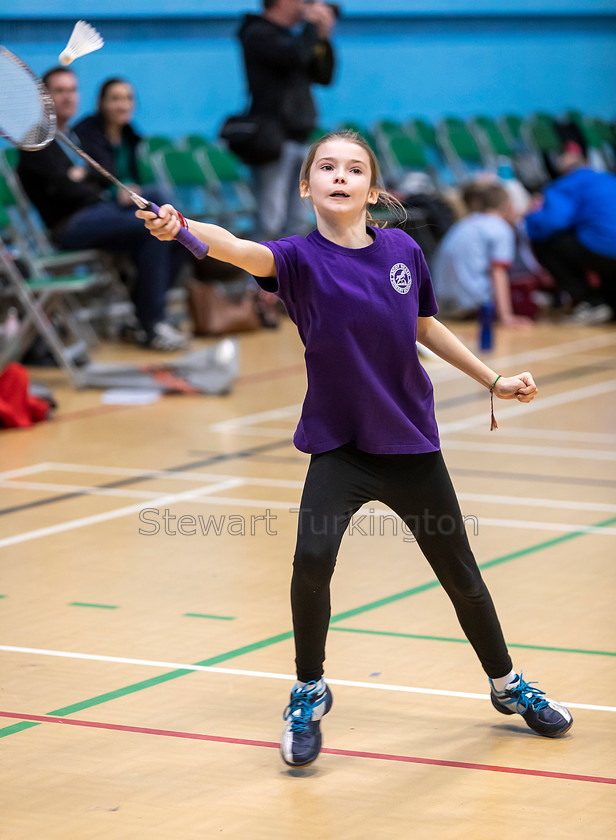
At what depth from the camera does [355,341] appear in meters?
3.04

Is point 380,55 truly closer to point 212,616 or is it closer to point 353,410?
point 212,616

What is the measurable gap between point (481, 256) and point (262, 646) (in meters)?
6.96

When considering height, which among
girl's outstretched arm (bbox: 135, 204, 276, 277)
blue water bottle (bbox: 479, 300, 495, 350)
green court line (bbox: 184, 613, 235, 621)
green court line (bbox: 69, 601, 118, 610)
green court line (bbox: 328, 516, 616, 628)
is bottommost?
blue water bottle (bbox: 479, 300, 495, 350)

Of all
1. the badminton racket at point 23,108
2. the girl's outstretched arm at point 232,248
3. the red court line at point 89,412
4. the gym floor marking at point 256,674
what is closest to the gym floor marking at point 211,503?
the red court line at point 89,412

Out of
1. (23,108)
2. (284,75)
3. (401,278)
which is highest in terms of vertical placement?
(23,108)

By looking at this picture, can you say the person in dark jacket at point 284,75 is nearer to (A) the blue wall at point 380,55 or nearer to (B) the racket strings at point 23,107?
(A) the blue wall at point 380,55

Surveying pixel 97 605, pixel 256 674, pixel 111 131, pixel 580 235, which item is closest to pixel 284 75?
pixel 111 131

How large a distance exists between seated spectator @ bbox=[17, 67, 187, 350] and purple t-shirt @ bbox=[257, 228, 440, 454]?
5722 mm

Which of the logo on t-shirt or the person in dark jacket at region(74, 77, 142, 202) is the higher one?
the logo on t-shirt

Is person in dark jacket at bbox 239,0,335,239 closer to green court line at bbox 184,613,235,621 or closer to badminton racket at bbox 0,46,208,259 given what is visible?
green court line at bbox 184,613,235,621

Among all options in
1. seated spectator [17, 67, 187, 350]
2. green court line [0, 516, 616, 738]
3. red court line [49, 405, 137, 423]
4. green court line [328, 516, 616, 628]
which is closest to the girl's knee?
green court line [0, 516, 616, 738]

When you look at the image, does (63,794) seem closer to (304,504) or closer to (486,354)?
(304,504)

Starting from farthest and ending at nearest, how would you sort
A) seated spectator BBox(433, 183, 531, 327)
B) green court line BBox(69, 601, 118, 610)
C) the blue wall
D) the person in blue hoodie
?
the blue wall, the person in blue hoodie, seated spectator BBox(433, 183, 531, 327), green court line BBox(69, 601, 118, 610)

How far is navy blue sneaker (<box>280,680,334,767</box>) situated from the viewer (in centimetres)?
301
